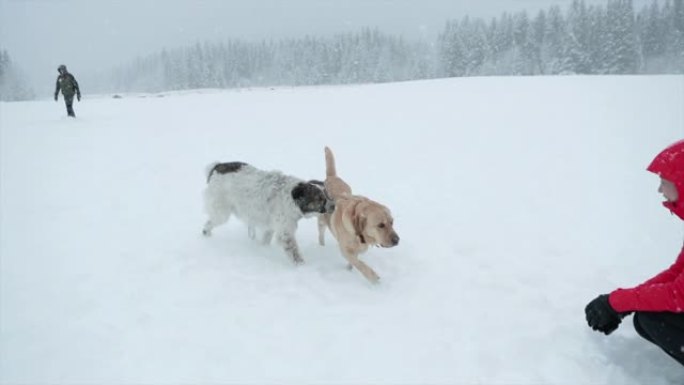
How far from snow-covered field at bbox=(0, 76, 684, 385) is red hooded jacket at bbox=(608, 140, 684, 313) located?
764mm

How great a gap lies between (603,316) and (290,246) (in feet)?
11.8

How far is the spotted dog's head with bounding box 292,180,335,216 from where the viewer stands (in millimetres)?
5625

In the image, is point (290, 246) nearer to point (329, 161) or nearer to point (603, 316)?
point (329, 161)

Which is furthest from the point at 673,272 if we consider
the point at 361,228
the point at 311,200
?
the point at 311,200

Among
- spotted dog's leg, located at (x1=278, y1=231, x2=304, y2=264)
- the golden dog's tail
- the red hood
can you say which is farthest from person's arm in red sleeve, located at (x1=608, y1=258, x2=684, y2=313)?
the golden dog's tail

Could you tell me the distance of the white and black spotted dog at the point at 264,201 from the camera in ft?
18.5

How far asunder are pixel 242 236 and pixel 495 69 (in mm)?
77029

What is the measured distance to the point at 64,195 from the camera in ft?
27.4

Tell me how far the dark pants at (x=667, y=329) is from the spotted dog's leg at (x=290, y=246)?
375 centimetres

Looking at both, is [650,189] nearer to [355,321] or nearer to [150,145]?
[355,321]

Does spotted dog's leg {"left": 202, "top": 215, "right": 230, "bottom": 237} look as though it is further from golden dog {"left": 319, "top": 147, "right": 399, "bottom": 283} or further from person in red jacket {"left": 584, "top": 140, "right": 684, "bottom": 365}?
person in red jacket {"left": 584, "top": 140, "right": 684, "bottom": 365}

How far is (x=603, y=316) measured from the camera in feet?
10.8

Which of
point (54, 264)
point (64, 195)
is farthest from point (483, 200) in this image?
point (64, 195)

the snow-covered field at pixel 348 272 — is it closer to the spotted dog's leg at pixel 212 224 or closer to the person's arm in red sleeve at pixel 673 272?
the spotted dog's leg at pixel 212 224
